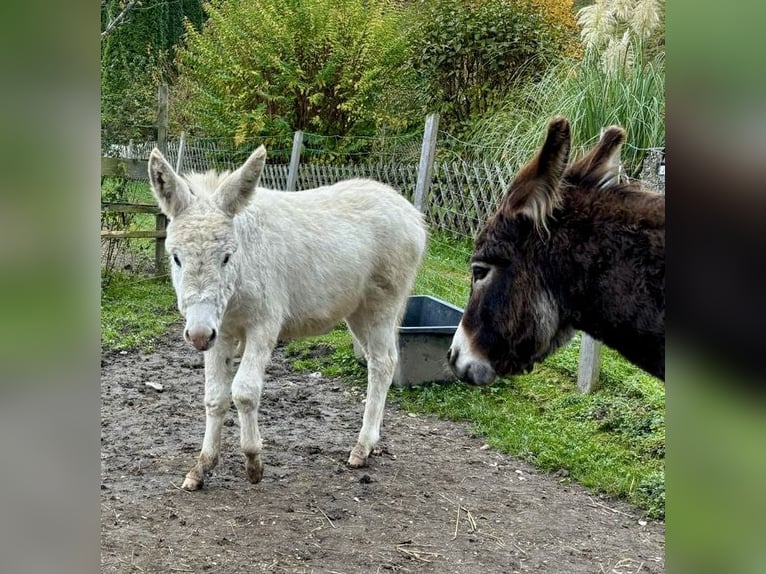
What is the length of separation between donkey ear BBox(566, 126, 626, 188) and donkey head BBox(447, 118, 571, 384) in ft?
0.26

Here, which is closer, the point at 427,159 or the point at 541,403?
the point at 541,403

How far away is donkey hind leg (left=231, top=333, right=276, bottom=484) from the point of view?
229 cm

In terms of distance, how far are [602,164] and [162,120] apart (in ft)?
11.5

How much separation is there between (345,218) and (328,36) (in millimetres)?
2423

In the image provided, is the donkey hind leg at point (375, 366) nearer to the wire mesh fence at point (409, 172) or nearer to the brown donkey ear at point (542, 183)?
the wire mesh fence at point (409, 172)

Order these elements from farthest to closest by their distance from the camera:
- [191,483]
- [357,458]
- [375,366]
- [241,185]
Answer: [375,366], [357,458], [191,483], [241,185]

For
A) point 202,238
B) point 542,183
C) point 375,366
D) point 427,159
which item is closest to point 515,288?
point 542,183

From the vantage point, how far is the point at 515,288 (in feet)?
4.51

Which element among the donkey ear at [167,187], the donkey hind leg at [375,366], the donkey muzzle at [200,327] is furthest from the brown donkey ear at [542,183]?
the donkey hind leg at [375,366]

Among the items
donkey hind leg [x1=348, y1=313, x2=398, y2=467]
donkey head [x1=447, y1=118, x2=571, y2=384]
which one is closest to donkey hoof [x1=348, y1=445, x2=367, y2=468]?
donkey hind leg [x1=348, y1=313, x2=398, y2=467]

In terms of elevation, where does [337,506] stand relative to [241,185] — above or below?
below

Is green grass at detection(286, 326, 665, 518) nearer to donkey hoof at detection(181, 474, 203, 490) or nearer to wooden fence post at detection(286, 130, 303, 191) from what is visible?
donkey hoof at detection(181, 474, 203, 490)

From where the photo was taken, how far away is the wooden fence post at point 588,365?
312 cm

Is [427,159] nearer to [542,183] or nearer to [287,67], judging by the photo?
[287,67]
